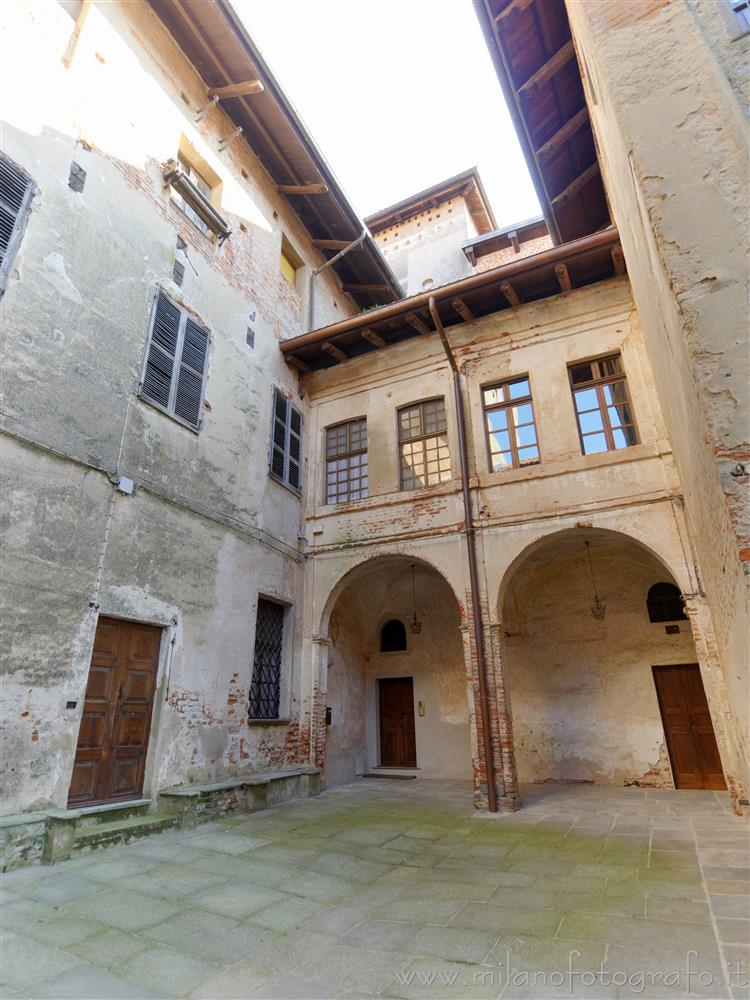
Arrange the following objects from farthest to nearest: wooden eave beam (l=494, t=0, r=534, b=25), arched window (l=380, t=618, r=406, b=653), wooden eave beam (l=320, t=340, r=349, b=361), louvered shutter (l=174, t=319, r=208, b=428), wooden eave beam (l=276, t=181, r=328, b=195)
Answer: arched window (l=380, t=618, r=406, b=653)
wooden eave beam (l=276, t=181, r=328, b=195)
wooden eave beam (l=320, t=340, r=349, b=361)
louvered shutter (l=174, t=319, r=208, b=428)
wooden eave beam (l=494, t=0, r=534, b=25)

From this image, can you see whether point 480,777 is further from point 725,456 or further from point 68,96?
point 68,96

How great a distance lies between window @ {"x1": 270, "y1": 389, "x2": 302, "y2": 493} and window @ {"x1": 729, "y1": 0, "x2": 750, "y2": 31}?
827 cm

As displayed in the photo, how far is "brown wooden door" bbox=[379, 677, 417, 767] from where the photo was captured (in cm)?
1140

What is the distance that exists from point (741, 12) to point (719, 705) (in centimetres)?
713

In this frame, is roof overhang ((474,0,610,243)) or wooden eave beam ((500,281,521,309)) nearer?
roof overhang ((474,0,610,243))

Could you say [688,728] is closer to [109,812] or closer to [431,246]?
[109,812]

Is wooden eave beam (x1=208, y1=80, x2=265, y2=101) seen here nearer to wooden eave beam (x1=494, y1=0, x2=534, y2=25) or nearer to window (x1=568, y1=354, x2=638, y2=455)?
wooden eave beam (x1=494, y1=0, x2=534, y2=25)

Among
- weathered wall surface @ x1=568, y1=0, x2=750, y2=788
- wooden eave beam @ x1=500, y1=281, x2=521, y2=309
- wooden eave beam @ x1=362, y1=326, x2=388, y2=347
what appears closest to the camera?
weathered wall surface @ x1=568, y1=0, x2=750, y2=788

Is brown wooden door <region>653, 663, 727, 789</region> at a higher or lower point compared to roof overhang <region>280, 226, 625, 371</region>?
lower

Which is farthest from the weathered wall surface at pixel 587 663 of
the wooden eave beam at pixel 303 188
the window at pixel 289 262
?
the wooden eave beam at pixel 303 188

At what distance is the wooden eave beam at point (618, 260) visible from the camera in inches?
335

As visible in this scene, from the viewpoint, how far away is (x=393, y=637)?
1220 centimetres

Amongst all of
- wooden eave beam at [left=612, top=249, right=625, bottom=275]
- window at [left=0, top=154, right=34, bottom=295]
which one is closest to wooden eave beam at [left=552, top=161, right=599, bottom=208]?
wooden eave beam at [left=612, top=249, right=625, bottom=275]

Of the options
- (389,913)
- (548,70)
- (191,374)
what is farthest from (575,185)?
(389,913)
